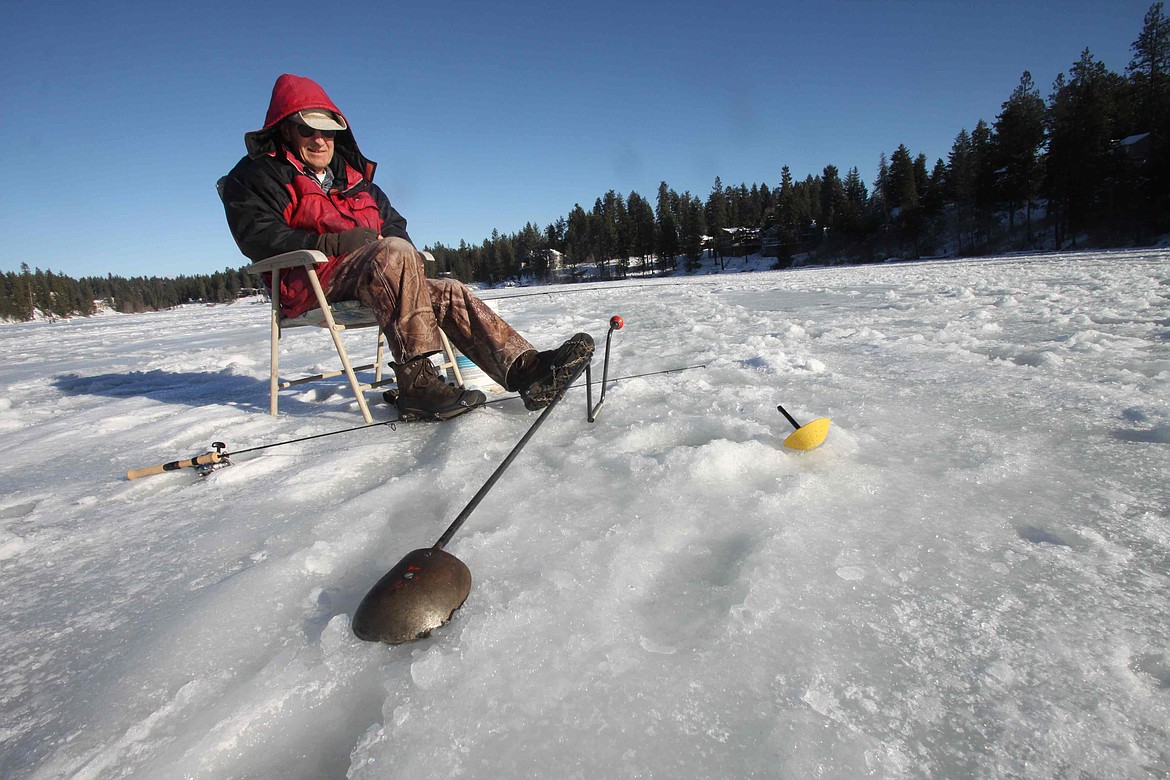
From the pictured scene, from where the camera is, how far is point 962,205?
151 ft

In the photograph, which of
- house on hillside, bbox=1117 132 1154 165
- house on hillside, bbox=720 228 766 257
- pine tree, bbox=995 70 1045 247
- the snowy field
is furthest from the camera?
house on hillside, bbox=720 228 766 257

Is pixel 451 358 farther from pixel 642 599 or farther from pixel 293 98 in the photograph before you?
pixel 642 599

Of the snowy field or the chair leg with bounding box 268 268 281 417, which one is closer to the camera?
the snowy field

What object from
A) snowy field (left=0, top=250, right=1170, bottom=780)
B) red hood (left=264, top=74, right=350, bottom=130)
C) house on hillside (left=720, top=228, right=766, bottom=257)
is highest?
house on hillside (left=720, top=228, right=766, bottom=257)

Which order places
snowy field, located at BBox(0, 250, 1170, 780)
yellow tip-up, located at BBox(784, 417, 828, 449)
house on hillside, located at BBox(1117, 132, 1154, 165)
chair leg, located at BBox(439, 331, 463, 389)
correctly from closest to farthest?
snowy field, located at BBox(0, 250, 1170, 780)
yellow tip-up, located at BBox(784, 417, 828, 449)
chair leg, located at BBox(439, 331, 463, 389)
house on hillside, located at BBox(1117, 132, 1154, 165)

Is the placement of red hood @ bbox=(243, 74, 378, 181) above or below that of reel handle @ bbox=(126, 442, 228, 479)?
above

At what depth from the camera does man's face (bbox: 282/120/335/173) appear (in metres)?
2.89

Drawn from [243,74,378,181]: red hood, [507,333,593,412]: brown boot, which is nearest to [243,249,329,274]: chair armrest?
[243,74,378,181]: red hood

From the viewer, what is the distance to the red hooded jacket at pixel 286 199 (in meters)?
2.67

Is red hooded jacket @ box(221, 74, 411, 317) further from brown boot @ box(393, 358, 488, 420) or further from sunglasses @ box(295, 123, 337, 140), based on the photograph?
brown boot @ box(393, 358, 488, 420)

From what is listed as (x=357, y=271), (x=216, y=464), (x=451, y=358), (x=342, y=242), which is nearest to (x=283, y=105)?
(x=342, y=242)

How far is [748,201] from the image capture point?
67938mm

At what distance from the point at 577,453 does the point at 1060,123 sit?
52.4 m

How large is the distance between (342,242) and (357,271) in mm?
320
